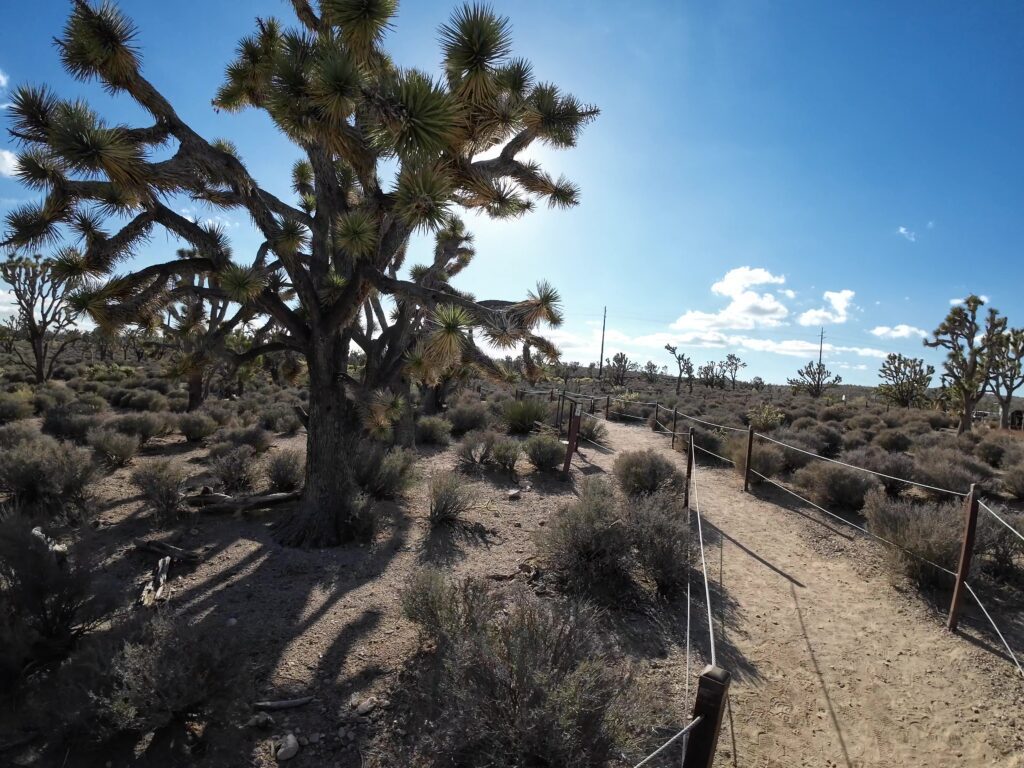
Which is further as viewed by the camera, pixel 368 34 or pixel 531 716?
pixel 368 34

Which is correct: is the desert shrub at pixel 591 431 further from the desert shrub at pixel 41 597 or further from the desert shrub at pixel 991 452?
the desert shrub at pixel 41 597

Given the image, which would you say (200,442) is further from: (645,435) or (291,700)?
(645,435)

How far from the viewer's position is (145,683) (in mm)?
2766

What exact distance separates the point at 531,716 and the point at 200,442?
12771mm

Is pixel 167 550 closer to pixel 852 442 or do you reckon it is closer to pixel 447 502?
pixel 447 502

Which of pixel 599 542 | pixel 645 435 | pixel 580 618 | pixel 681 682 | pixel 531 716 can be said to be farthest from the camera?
pixel 645 435

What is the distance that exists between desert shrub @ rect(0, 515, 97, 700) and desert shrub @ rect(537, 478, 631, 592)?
4130mm

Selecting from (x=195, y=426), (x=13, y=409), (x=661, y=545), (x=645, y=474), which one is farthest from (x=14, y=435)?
(x=645, y=474)

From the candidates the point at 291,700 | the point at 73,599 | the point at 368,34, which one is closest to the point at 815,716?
the point at 291,700

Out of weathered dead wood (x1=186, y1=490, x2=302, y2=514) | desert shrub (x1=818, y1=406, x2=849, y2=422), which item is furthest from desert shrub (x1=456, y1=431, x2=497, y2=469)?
desert shrub (x1=818, y1=406, x2=849, y2=422)

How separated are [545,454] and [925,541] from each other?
21.1 ft

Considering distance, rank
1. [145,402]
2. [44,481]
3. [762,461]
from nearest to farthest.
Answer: [44,481]
[762,461]
[145,402]

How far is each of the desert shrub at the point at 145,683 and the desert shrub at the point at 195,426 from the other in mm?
10543

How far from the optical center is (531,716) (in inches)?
101
